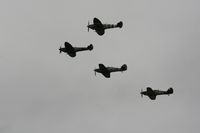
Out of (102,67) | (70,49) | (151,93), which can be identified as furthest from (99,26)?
(151,93)

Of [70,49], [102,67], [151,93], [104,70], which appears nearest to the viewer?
[70,49]

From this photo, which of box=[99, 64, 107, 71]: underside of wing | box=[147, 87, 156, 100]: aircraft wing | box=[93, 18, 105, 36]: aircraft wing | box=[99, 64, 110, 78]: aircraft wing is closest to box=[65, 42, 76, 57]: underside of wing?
box=[99, 64, 107, 71]: underside of wing

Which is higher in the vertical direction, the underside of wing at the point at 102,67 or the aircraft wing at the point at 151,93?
the underside of wing at the point at 102,67

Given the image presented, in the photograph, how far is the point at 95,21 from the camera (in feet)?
540

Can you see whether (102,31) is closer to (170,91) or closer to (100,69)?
(100,69)

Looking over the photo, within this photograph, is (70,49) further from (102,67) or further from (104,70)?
(104,70)

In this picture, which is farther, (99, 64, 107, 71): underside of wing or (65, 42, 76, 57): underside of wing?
(99, 64, 107, 71): underside of wing

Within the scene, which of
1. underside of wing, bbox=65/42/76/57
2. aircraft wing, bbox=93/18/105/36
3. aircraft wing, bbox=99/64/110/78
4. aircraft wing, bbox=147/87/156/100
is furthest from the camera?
aircraft wing, bbox=147/87/156/100

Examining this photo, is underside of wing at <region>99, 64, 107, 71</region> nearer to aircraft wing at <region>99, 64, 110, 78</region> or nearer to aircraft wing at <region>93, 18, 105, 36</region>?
aircraft wing at <region>99, 64, 110, 78</region>

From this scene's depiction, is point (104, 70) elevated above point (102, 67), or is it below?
below

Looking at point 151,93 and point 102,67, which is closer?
point 102,67

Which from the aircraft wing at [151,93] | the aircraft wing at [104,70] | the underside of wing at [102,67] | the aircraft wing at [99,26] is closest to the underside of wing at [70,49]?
the underside of wing at [102,67]

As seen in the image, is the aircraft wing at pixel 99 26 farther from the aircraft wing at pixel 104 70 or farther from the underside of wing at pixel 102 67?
the aircraft wing at pixel 104 70

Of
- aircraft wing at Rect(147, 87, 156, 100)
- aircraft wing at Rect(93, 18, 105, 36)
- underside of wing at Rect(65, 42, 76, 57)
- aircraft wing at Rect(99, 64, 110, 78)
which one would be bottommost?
aircraft wing at Rect(147, 87, 156, 100)
